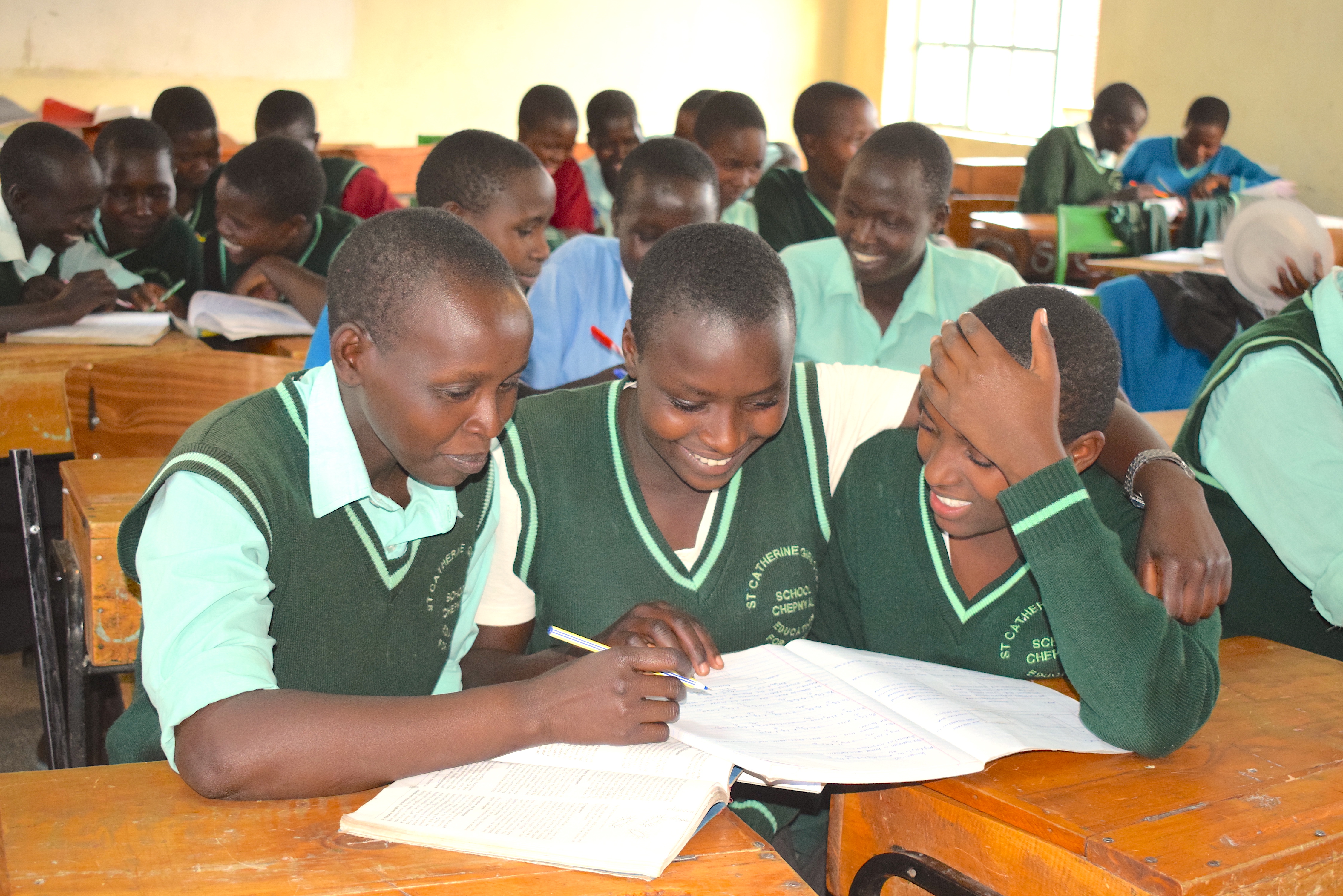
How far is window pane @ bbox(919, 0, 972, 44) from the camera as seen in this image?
9953 mm

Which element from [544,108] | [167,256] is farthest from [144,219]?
[544,108]

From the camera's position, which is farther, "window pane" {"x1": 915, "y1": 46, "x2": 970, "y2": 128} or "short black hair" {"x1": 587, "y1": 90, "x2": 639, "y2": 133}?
"window pane" {"x1": 915, "y1": 46, "x2": 970, "y2": 128}

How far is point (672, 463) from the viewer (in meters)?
1.39

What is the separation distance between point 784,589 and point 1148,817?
539 millimetres

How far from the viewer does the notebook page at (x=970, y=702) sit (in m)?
1.07

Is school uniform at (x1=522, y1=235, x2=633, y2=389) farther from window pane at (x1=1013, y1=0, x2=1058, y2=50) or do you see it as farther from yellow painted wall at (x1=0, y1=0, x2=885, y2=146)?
window pane at (x1=1013, y1=0, x2=1058, y2=50)

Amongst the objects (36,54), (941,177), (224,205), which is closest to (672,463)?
(941,177)

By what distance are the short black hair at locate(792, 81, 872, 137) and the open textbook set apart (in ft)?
5.83

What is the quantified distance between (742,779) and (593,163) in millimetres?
4937

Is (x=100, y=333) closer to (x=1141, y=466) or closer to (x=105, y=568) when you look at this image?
(x=105, y=568)

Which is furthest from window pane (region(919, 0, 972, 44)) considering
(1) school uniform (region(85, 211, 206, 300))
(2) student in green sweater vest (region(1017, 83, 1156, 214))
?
(1) school uniform (region(85, 211, 206, 300))

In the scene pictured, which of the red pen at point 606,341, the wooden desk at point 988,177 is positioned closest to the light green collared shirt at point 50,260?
the red pen at point 606,341

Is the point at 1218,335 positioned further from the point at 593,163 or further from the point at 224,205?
the point at 593,163

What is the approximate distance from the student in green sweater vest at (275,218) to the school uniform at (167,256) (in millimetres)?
335
